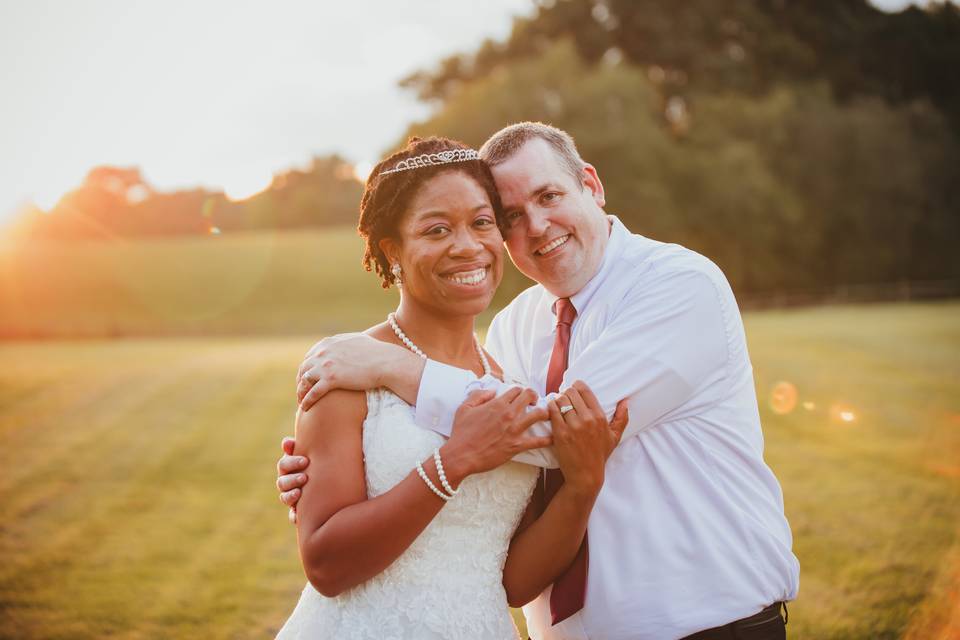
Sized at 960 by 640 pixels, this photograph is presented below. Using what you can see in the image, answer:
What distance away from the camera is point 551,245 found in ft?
10.7

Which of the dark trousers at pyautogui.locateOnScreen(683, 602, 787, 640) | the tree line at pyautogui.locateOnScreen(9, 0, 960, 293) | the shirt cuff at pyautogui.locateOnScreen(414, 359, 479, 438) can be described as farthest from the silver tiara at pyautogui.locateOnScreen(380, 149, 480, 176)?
the tree line at pyautogui.locateOnScreen(9, 0, 960, 293)

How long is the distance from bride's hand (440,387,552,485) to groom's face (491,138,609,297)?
0.81m

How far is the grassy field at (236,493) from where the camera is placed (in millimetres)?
6883

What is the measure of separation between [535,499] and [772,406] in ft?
42.0

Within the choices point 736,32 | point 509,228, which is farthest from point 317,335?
point 509,228

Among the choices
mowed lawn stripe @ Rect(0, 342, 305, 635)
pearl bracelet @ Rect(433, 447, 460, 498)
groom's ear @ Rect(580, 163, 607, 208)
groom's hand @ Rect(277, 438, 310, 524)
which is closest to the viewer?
pearl bracelet @ Rect(433, 447, 460, 498)

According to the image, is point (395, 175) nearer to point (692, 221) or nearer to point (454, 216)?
point (454, 216)

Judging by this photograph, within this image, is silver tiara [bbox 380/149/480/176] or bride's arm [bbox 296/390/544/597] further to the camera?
silver tiara [bbox 380/149/480/176]

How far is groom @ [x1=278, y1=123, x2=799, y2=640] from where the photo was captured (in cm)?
271

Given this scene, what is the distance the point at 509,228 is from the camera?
10.9 ft

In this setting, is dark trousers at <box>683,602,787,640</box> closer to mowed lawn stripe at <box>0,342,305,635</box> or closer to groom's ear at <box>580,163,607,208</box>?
groom's ear at <box>580,163,607,208</box>

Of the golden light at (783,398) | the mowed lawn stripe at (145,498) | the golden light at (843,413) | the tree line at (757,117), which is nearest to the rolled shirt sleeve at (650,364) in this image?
the mowed lawn stripe at (145,498)

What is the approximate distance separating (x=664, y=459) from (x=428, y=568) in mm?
916

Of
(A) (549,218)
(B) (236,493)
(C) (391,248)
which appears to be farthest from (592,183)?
(B) (236,493)
